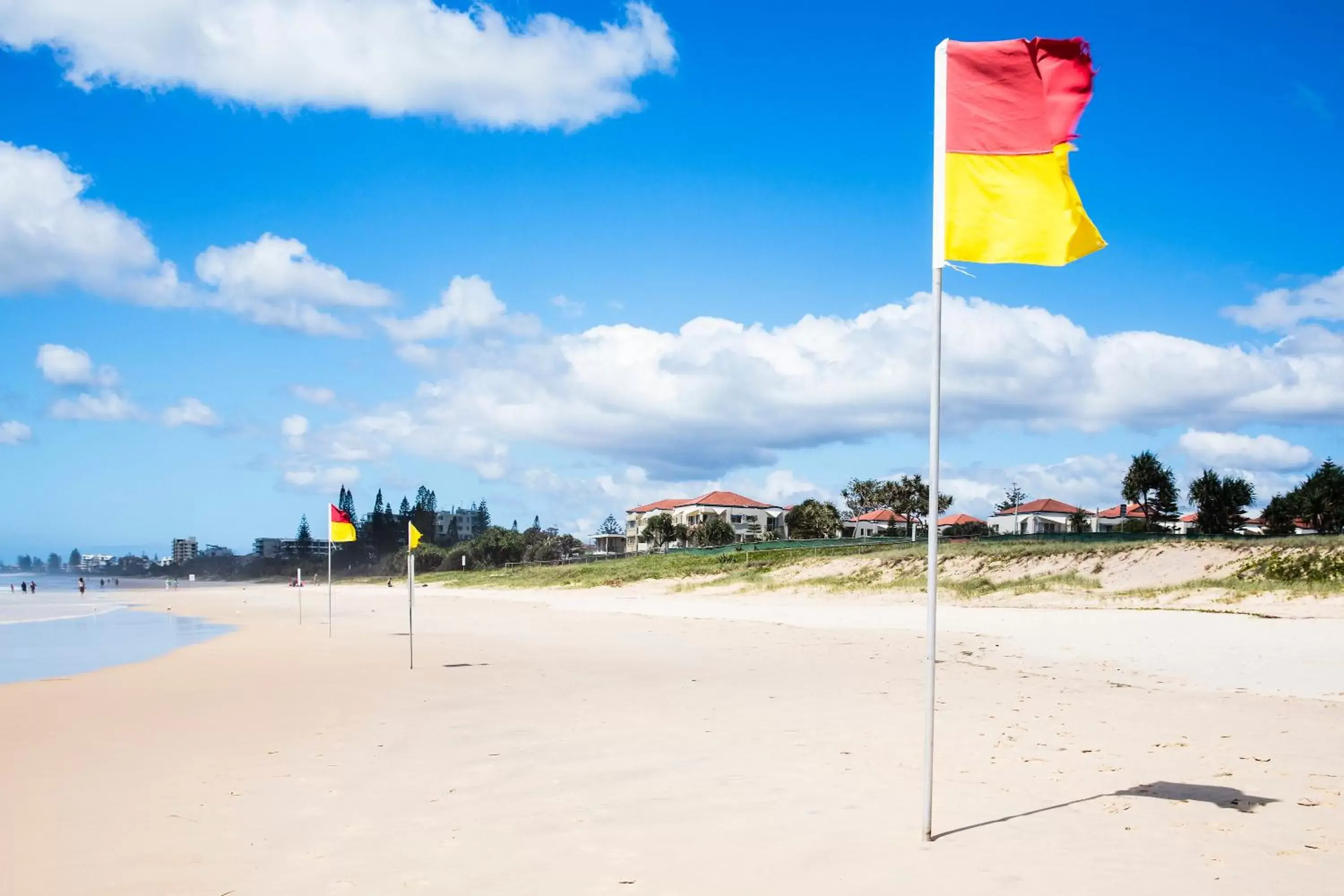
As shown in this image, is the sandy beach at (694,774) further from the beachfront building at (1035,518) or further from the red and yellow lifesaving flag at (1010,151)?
the beachfront building at (1035,518)

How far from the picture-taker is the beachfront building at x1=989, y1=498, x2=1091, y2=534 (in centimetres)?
15188

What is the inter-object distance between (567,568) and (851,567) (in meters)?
43.4

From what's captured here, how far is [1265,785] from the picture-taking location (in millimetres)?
8734

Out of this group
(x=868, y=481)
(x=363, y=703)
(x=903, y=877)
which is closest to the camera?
(x=903, y=877)

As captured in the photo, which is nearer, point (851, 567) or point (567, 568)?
point (851, 567)

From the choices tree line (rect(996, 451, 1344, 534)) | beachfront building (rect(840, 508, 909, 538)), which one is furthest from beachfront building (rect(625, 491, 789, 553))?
tree line (rect(996, 451, 1344, 534))

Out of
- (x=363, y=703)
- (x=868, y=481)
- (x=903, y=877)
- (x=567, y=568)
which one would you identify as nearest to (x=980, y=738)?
(x=903, y=877)

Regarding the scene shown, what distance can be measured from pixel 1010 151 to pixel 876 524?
542 ft

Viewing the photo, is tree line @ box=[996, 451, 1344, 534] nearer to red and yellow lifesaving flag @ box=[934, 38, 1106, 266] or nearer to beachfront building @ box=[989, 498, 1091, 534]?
beachfront building @ box=[989, 498, 1091, 534]

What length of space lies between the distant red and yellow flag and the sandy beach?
696 centimetres

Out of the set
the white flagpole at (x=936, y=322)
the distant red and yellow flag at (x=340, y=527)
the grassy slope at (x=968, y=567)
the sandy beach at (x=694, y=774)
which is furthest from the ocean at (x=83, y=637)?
the grassy slope at (x=968, y=567)

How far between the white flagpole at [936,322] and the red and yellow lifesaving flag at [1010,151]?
1 cm

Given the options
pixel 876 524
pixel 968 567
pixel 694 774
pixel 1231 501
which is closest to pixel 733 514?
pixel 876 524

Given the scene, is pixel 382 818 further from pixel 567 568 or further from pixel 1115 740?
pixel 567 568
